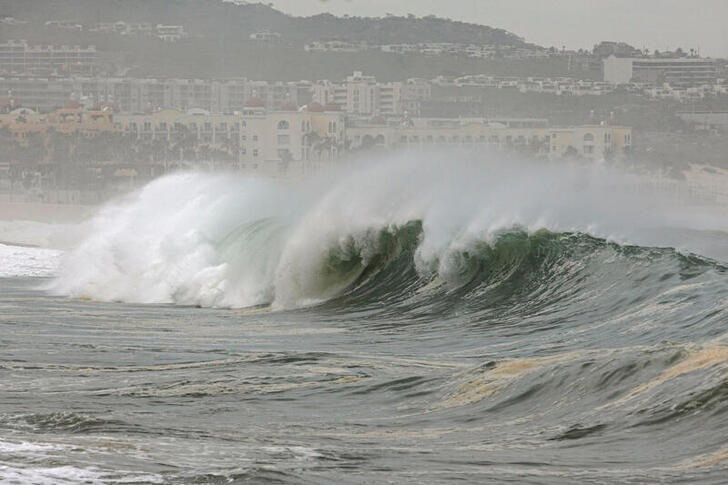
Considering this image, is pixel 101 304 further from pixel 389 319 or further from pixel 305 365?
pixel 305 365

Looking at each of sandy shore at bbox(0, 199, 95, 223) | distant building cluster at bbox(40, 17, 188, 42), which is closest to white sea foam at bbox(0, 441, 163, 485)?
sandy shore at bbox(0, 199, 95, 223)

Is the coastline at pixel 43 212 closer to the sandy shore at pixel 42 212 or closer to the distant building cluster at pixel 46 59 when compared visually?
the sandy shore at pixel 42 212

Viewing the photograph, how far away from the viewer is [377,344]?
51.7 ft

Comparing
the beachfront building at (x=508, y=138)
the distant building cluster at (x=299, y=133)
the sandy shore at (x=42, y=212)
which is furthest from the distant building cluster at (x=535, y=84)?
the sandy shore at (x=42, y=212)

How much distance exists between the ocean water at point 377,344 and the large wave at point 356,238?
6 cm

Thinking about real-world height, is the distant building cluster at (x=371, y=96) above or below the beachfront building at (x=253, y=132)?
above

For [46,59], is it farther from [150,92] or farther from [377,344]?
[377,344]

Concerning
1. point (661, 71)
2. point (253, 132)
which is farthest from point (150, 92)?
point (661, 71)

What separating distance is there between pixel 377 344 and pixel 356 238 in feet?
26.2

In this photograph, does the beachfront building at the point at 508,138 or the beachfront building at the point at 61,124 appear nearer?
the beachfront building at the point at 508,138

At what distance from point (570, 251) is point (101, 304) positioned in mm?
7926

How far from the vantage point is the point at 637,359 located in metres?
10.6

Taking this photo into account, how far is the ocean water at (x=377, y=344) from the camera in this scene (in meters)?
8.79

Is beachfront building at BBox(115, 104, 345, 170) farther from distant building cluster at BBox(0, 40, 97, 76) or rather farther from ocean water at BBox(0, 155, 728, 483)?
ocean water at BBox(0, 155, 728, 483)
